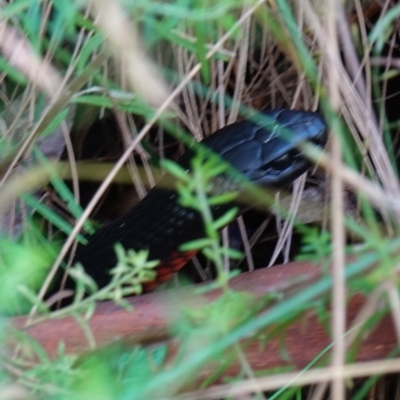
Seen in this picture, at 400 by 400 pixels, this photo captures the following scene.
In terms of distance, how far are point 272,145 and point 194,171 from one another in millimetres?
523

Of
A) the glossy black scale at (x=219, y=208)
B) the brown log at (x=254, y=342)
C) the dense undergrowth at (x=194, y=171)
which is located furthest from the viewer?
the glossy black scale at (x=219, y=208)

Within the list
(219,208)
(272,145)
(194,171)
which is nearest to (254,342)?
(194,171)

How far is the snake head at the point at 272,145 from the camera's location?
1240mm

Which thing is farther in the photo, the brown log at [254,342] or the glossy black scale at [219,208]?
the glossy black scale at [219,208]

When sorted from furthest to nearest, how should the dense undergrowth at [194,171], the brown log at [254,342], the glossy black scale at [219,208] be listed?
the glossy black scale at [219,208]
the brown log at [254,342]
the dense undergrowth at [194,171]

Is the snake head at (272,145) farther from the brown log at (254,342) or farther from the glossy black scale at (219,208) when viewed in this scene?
the brown log at (254,342)

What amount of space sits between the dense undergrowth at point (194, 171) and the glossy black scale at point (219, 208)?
0.18 ft

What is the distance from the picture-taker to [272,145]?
4.15ft

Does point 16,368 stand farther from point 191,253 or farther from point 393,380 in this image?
point 393,380

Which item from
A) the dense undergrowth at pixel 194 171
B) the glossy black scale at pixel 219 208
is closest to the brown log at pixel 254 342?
the dense undergrowth at pixel 194 171

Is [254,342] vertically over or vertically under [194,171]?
under

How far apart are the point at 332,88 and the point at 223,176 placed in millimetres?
569

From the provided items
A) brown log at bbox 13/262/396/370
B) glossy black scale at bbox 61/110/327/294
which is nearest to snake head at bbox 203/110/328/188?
glossy black scale at bbox 61/110/327/294

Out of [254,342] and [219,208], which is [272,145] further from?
[254,342]
